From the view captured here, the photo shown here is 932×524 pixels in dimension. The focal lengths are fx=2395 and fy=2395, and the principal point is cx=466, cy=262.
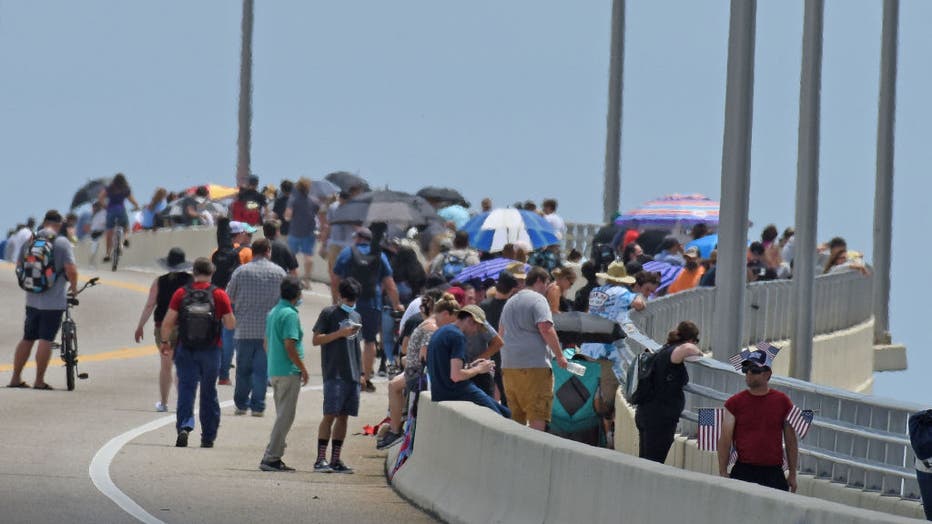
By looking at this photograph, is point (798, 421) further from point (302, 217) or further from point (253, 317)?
point (302, 217)

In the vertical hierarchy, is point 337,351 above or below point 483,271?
below

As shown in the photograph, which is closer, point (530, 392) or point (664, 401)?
point (664, 401)


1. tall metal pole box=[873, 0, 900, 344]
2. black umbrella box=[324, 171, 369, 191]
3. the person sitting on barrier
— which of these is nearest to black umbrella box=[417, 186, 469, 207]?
black umbrella box=[324, 171, 369, 191]

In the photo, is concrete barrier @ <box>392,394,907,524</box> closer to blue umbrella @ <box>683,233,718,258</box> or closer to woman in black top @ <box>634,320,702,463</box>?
woman in black top @ <box>634,320,702,463</box>

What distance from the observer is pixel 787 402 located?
1459cm

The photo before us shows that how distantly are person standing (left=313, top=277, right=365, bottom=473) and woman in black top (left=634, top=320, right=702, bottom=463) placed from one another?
2.82m

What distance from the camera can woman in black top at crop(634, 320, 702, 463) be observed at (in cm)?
1658

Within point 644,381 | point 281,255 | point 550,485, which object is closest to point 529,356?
point 644,381

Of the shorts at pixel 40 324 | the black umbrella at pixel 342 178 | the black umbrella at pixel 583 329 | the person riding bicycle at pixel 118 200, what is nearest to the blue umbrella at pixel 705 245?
the shorts at pixel 40 324

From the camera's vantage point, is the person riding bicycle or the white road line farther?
the person riding bicycle

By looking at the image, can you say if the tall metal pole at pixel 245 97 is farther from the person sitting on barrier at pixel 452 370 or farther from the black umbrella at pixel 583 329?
the person sitting on barrier at pixel 452 370

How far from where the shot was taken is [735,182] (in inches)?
826

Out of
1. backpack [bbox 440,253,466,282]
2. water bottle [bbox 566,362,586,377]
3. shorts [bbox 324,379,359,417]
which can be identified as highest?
backpack [bbox 440,253,466,282]

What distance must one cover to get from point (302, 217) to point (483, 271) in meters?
14.1
